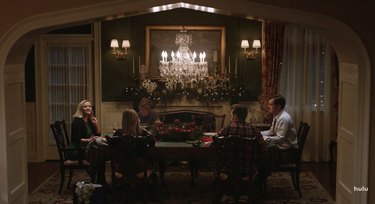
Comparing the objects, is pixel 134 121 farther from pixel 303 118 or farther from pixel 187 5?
pixel 303 118

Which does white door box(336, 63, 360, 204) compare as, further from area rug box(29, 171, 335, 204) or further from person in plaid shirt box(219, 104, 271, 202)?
area rug box(29, 171, 335, 204)

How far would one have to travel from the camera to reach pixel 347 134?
5.40 meters

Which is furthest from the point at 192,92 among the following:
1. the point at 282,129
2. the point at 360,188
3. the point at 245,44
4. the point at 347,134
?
the point at 360,188

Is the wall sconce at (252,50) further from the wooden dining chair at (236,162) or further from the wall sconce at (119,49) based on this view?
the wooden dining chair at (236,162)

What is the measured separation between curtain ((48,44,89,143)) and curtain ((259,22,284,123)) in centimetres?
324

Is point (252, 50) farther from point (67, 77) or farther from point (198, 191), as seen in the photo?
point (67, 77)

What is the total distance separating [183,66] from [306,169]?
9.11 feet

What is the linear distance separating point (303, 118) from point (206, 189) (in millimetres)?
2868

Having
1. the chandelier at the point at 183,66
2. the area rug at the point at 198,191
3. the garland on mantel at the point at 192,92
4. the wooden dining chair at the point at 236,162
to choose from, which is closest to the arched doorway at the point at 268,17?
the wooden dining chair at the point at 236,162

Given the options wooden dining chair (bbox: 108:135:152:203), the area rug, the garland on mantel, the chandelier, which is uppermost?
the chandelier

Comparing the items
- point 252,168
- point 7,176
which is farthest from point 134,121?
point 7,176

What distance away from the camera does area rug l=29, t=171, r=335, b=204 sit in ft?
24.7

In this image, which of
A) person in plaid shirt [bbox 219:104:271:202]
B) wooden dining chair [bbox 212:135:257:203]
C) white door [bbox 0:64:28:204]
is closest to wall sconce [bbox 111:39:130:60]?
person in plaid shirt [bbox 219:104:271:202]

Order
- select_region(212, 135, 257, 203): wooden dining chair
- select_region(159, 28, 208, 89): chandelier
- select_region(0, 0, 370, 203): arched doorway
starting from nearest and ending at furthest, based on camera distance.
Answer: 1. select_region(0, 0, 370, 203): arched doorway
2. select_region(212, 135, 257, 203): wooden dining chair
3. select_region(159, 28, 208, 89): chandelier
